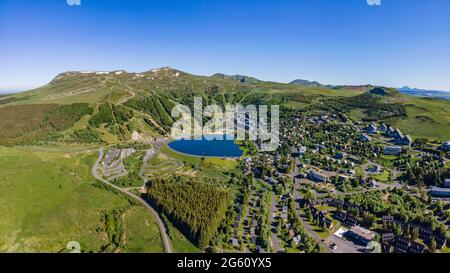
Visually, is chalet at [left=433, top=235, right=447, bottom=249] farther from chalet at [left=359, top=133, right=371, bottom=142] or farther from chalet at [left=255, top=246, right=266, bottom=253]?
chalet at [left=359, top=133, right=371, bottom=142]

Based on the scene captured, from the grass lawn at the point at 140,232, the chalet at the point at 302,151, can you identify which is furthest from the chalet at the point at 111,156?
the chalet at the point at 302,151

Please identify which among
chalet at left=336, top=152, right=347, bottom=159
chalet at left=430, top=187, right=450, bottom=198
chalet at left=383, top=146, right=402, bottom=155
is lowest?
chalet at left=430, top=187, right=450, bottom=198

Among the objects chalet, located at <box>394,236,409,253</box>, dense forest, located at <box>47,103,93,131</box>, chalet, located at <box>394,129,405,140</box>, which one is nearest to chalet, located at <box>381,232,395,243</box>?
chalet, located at <box>394,236,409,253</box>

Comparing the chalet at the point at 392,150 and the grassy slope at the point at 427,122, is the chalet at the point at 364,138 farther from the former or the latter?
the grassy slope at the point at 427,122

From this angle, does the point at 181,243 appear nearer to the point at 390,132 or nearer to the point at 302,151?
the point at 302,151

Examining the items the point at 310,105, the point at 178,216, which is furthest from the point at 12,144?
the point at 310,105
